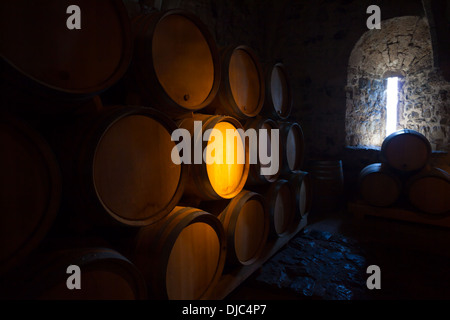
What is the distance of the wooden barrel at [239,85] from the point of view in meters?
2.31

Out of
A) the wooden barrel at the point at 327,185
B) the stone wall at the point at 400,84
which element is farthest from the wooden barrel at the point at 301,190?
the stone wall at the point at 400,84

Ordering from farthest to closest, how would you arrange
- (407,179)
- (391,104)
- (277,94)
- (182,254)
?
(391,104)
(407,179)
(277,94)
(182,254)

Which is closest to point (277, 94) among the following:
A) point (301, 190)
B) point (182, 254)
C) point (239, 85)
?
point (239, 85)

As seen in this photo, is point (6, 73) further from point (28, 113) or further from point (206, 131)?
point (206, 131)

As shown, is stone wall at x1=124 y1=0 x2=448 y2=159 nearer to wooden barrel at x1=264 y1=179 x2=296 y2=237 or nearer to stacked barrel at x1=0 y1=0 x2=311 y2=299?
wooden barrel at x1=264 y1=179 x2=296 y2=237

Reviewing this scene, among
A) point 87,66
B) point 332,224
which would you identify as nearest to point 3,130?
point 87,66

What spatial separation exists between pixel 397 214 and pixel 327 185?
1.04 metres

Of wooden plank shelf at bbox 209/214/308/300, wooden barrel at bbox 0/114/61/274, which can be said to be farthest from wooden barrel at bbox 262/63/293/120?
wooden barrel at bbox 0/114/61/274

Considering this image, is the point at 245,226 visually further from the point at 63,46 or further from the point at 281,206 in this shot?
the point at 63,46

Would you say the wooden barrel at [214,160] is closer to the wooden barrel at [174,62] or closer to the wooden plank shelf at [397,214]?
the wooden barrel at [174,62]

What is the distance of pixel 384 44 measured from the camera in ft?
16.9

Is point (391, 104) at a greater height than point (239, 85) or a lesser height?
greater

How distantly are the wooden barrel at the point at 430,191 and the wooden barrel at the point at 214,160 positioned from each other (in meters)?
2.74

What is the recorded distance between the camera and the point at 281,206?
3.01 m
